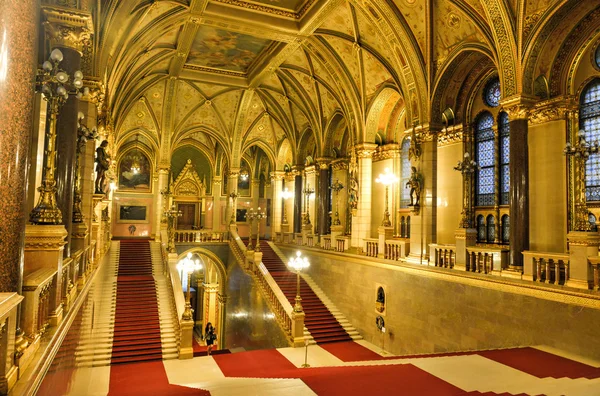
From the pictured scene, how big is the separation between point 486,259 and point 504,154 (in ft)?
14.2

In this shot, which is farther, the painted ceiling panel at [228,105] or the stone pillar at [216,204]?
the stone pillar at [216,204]

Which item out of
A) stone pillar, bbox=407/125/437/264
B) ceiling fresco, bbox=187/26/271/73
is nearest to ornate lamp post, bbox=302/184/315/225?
ceiling fresco, bbox=187/26/271/73

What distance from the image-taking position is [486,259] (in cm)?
1082

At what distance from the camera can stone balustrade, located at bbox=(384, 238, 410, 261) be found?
1407cm

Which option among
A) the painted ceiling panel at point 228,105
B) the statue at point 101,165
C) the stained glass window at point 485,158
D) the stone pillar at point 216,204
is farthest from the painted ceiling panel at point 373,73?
the stone pillar at point 216,204

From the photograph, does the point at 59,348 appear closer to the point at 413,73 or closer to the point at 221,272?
the point at 413,73

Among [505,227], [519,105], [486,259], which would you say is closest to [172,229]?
[486,259]

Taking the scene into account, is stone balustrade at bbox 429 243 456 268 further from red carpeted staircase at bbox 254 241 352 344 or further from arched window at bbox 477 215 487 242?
red carpeted staircase at bbox 254 241 352 344

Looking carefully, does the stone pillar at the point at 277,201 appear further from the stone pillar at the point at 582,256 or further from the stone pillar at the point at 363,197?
the stone pillar at the point at 582,256

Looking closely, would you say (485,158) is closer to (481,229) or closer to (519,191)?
(481,229)

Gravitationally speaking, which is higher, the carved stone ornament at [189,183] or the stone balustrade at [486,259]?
the carved stone ornament at [189,183]

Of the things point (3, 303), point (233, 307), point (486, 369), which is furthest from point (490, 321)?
point (233, 307)

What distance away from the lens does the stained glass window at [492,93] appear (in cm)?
1359

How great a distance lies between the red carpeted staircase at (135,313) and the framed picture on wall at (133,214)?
27.7 feet
